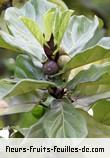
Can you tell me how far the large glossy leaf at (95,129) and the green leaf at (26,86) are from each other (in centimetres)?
7

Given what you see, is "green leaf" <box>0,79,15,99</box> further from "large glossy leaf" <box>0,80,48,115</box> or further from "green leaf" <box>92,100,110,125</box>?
"green leaf" <box>92,100,110,125</box>

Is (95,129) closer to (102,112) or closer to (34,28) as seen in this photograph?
(102,112)

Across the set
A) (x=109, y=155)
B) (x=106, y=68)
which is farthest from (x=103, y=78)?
(x=109, y=155)

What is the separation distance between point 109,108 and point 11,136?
0.47 ft

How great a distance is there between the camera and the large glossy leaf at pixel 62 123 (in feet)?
1.72

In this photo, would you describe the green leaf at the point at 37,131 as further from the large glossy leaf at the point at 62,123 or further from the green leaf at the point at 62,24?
the green leaf at the point at 62,24

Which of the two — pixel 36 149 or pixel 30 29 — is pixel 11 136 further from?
pixel 30 29

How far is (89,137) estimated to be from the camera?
579 millimetres

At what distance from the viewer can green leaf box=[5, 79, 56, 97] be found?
496 mm

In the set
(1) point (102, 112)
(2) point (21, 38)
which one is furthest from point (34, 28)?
(1) point (102, 112)

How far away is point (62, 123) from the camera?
543 millimetres

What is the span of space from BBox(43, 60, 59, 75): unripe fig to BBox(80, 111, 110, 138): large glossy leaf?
0.07 metres

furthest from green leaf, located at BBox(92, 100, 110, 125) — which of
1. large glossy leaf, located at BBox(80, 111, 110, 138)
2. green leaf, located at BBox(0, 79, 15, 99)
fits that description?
green leaf, located at BBox(0, 79, 15, 99)

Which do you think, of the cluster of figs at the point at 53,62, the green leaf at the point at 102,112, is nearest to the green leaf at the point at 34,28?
the cluster of figs at the point at 53,62
